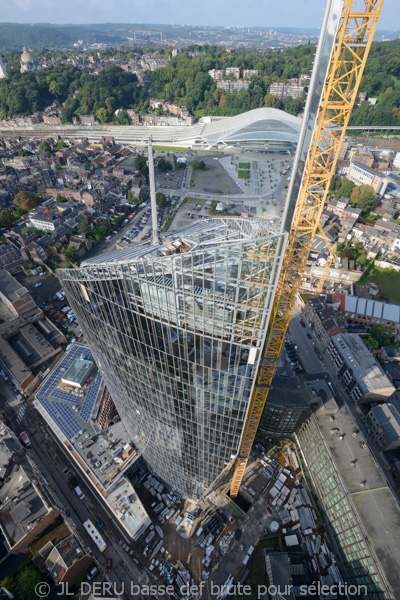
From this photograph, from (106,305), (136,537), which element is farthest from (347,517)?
(106,305)

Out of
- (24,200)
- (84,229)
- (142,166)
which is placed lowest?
(84,229)

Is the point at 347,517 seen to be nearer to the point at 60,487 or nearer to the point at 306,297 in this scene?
the point at 60,487

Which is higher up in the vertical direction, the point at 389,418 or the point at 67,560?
the point at 389,418

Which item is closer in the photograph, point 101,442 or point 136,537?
point 136,537

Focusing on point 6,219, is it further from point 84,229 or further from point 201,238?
point 201,238

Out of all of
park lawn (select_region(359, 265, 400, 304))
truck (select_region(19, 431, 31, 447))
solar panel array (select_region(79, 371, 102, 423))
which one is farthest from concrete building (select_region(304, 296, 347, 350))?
truck (select_region(19, 431, 31, 447))

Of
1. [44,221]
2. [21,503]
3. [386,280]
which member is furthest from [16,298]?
[386,280]
